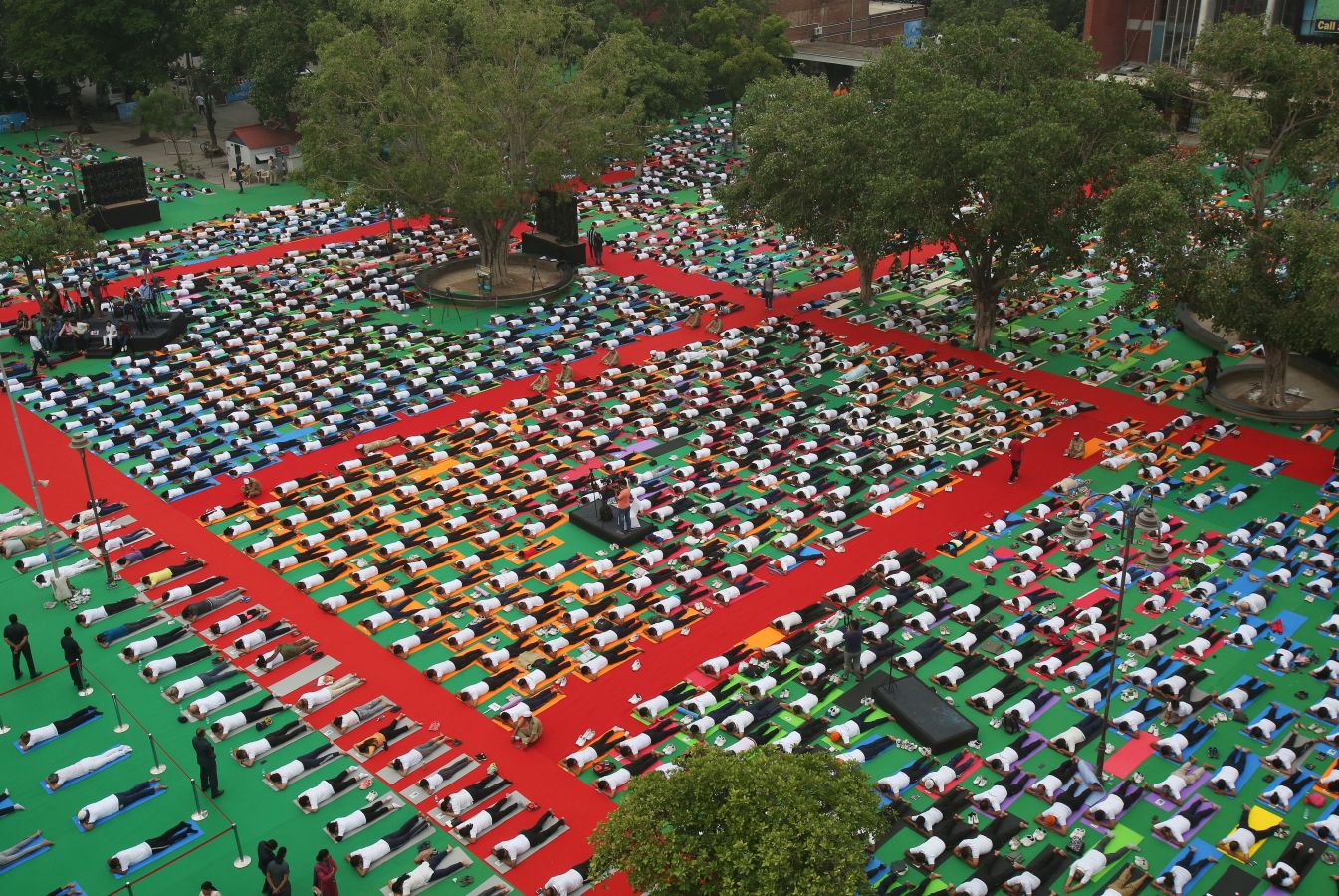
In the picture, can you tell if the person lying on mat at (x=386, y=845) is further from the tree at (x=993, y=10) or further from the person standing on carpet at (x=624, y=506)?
the tree at (x=993, y=10)

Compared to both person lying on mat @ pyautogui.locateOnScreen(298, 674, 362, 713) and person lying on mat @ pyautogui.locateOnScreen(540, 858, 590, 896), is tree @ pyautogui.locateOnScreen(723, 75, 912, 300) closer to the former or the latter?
person lying on mat @ pyautogui.locateOnScreen(298, 674, 362, 713)

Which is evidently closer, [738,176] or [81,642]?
[81,642]

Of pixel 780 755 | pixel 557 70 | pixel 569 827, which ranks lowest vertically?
pixel 569 827

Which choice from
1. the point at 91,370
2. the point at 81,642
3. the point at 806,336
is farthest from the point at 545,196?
the point at 81,642

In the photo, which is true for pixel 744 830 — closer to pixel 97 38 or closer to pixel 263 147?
pixel 263 147

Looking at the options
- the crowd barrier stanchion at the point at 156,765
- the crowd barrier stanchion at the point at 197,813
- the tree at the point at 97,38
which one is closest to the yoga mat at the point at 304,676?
the crowd barrier stanchion at the point at 156,765

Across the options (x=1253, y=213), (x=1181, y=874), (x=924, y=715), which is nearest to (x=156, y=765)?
(x=924, y=715)

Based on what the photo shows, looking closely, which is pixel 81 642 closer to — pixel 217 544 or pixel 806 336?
pixel 217 544
